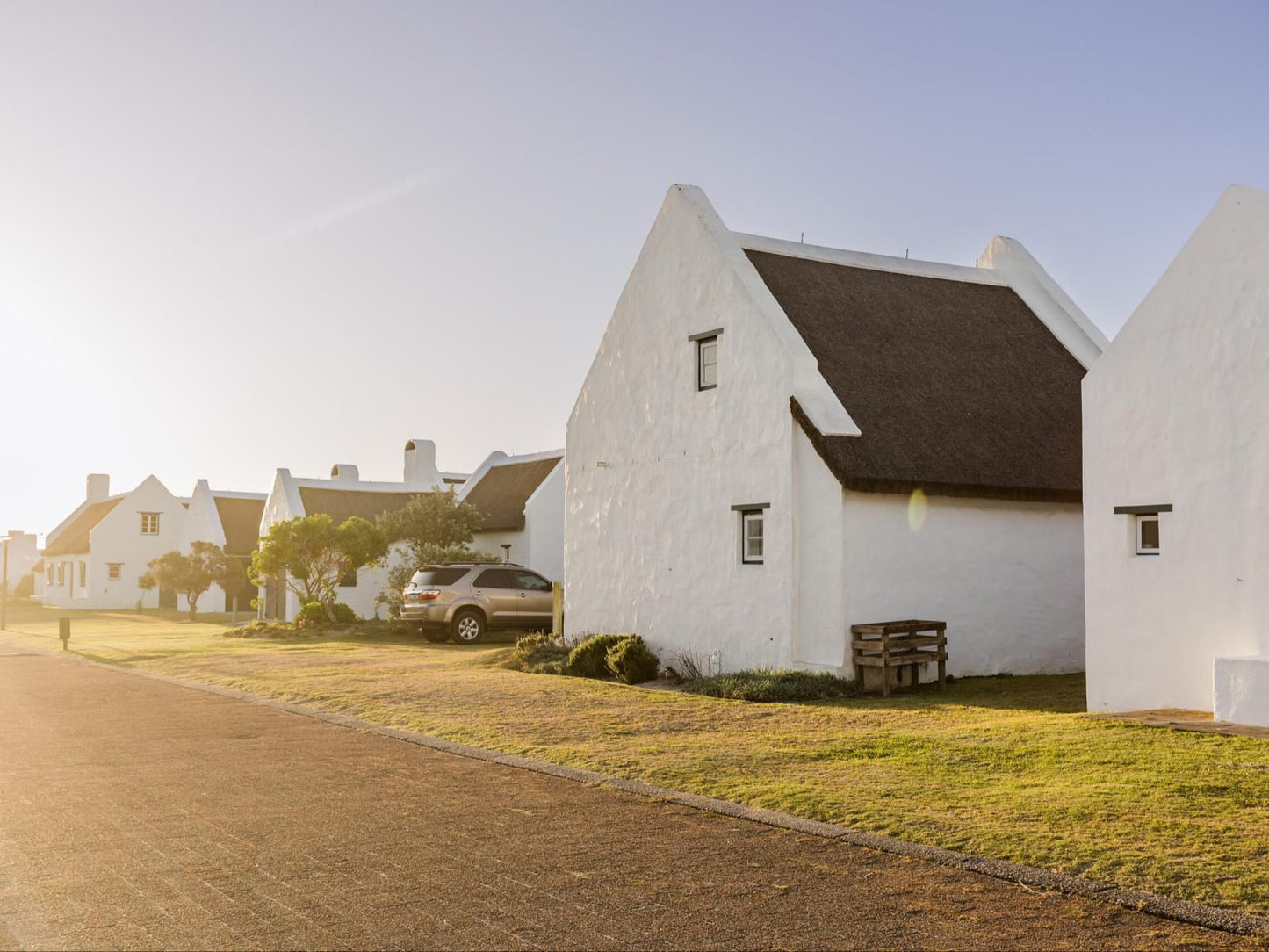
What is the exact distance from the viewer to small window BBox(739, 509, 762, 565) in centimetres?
1903

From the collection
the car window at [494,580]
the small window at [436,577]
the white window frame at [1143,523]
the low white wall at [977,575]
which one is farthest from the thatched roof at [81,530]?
the white window frame at [1143,523]

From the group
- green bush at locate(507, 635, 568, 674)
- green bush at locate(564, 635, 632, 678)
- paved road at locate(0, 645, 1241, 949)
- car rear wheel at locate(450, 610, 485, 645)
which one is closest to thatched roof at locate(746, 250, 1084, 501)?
green bush at locate(564, 635, 632, 678)

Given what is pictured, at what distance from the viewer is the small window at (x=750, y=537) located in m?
19.0

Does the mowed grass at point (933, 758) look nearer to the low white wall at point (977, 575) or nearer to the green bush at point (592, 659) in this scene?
the low white wall at point (977, 575)

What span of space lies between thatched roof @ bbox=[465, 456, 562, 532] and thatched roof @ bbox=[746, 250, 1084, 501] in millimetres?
17264

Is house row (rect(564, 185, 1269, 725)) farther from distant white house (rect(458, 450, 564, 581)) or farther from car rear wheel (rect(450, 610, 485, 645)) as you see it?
distant white house (rect(458, 450, 564, 581))

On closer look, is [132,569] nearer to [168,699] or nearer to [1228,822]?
[168,699]

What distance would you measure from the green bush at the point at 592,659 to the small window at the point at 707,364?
4402mm

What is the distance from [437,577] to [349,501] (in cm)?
1534

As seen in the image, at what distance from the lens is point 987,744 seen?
456 inches

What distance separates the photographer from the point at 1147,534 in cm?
1390

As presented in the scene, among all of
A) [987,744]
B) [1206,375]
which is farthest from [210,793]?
[1206,375]

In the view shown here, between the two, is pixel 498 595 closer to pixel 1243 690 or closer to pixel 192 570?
pixel 1243 690

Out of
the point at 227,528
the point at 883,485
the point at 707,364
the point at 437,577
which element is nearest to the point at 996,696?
the point at 883,485
